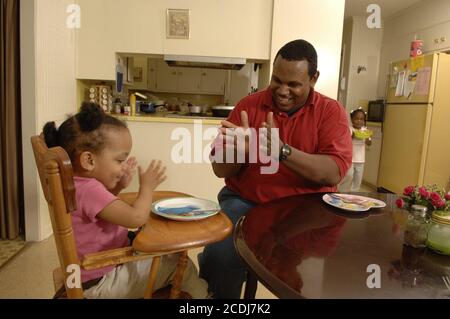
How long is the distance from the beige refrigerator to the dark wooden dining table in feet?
9.88

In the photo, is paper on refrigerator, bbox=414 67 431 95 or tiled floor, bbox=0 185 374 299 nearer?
tiled floor, bbox=0 185 374 299

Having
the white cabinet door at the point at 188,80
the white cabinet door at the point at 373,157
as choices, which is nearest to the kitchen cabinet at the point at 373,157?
the white cabinet door at the point at 373,157

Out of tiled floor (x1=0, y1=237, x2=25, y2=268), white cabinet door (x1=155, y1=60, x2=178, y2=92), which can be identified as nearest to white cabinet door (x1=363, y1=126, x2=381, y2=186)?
white cabinet door (x1=155, y1=60, x2=178, y2=92)

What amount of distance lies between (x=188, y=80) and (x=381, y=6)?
9.45ft

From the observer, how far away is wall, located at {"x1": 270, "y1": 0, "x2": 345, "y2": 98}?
2934mm

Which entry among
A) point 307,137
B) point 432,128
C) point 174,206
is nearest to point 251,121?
point 307,137

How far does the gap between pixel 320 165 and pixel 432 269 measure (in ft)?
1.99

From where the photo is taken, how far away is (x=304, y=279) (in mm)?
685

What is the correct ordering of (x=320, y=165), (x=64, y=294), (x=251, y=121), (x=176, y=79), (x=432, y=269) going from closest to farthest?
1. (x=432, y=269)
2. (x=64, y=294)
3. (x=320, y=165)
4. (x=251, y=121)
5. (x=176, y=79)

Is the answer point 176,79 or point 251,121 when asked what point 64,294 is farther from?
point 176,79

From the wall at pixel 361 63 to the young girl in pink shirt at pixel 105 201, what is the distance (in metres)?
4.74

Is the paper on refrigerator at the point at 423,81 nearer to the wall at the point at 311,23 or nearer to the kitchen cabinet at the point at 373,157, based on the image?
the kitchen cabinet at the point at 373,157

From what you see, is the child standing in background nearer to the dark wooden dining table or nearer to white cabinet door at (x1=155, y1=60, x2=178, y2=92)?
white cabinet door at (x1=155, y1=60, x2=178, y2=92)

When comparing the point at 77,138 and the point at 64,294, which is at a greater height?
the point at 77,138
